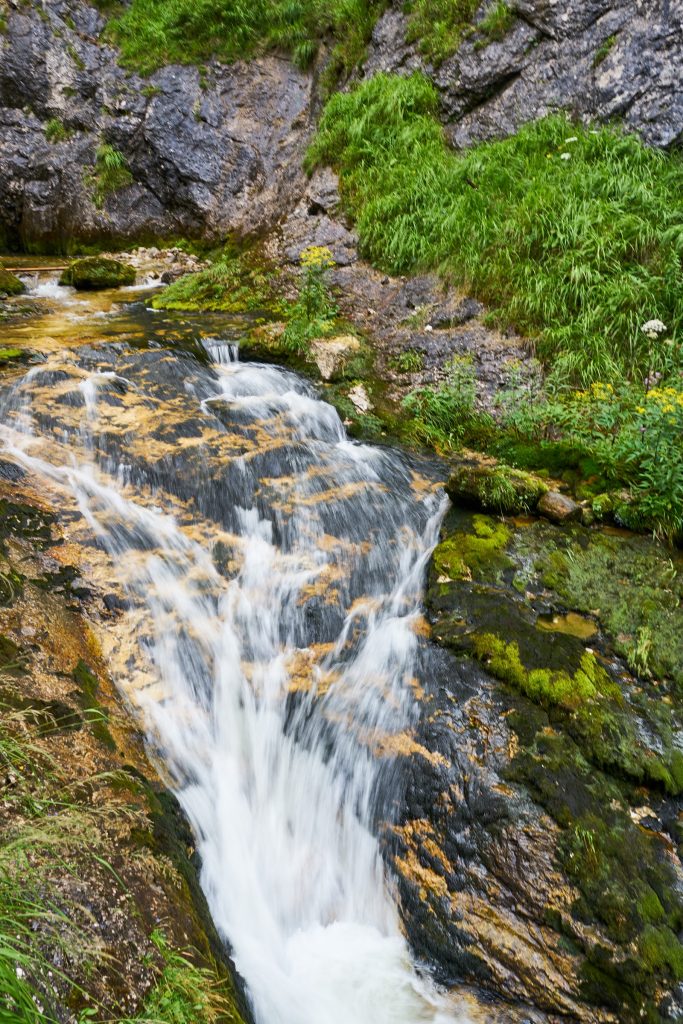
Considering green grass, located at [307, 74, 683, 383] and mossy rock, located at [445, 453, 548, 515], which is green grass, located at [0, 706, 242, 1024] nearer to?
mossy rock, located at [445, 453, 548, 515]

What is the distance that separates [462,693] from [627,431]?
294cm

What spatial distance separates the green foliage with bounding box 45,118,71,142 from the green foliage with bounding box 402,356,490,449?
388 inches

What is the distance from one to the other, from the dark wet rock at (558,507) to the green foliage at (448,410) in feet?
4.31

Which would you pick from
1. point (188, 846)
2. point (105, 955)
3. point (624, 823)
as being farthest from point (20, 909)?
point (624, 823)

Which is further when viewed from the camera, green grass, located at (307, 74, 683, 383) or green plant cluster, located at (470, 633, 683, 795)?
green grass, located at (307, 74, 683, 383)

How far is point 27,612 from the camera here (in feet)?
9.21

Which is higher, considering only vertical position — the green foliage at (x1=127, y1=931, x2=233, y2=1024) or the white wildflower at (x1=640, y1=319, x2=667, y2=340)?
the white wildflower at (x1=640, y1=319, x2=667, y2=340)

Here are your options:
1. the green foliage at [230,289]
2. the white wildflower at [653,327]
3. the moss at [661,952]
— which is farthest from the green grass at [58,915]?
the green foliage at [230,289]

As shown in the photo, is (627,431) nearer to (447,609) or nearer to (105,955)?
(447,609)

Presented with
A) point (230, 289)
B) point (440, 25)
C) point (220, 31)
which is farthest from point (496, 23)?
point (220, 31)

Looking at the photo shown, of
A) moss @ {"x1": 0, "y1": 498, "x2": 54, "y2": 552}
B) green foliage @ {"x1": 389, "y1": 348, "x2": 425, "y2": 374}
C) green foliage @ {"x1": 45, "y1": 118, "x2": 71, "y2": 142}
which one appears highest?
green foliage @ {"x1": 45, "y1": 118, "x2": 71, "y2": 142}

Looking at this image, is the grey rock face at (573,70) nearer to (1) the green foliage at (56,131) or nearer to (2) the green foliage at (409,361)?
(2) the green foliage at (409,361)

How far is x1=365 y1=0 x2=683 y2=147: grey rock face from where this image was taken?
7023mm

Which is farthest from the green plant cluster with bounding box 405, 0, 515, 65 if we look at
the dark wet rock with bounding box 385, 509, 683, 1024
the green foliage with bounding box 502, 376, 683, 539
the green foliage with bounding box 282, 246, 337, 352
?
the dark wet rock with bounding box 385, 509, 683, 1024
